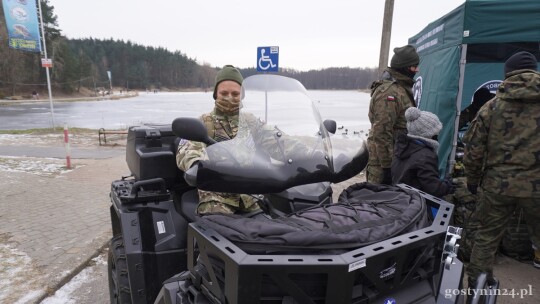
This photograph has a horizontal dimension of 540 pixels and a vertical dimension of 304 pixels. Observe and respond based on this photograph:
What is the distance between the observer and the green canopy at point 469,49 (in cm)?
450

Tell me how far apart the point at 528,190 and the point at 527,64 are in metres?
1.10

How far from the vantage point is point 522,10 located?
4.46 meters

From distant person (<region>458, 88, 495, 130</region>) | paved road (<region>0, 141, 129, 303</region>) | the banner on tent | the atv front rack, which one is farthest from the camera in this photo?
the banner on tent

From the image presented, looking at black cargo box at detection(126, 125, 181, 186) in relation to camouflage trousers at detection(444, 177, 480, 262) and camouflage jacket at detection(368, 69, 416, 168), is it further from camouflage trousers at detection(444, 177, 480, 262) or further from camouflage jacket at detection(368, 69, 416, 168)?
camouflage trousers at detection(444, 177, 480, 262)

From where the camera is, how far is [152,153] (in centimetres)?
261

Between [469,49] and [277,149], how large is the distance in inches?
179

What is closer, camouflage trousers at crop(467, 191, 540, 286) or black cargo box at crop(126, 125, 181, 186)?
black cargo box at crop(126, 125, 181, 186)

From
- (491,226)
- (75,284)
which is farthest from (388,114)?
(75,284)

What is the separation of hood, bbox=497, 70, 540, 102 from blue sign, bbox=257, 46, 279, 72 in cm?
573

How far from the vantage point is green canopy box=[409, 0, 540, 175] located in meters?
4.50

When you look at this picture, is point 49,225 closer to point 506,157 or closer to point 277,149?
point 277,149

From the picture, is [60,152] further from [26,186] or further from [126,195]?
[126,195]

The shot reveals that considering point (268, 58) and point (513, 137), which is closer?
point (513, 137)

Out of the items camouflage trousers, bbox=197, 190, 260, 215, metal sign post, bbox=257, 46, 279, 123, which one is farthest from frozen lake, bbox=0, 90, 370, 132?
metal sign post, bbox=257, 46, 279, 123
